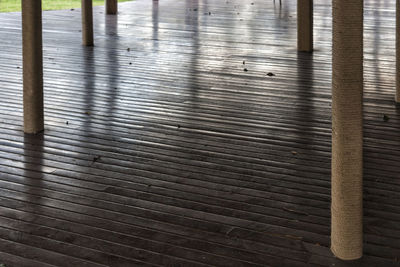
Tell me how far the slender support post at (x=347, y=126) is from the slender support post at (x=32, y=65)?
3.38 m

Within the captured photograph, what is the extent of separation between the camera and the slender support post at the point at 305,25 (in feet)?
31.4

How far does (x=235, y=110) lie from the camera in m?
6.82

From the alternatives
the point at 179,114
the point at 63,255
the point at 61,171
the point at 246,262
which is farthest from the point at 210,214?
the point at 179,114

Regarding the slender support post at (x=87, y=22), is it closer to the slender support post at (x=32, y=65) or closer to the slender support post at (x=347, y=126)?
the slender support post at (x=32, y=65)

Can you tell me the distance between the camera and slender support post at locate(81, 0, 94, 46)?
10461 mm

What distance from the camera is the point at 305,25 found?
9.86m

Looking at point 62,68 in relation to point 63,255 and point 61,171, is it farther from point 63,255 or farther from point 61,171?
point 63,255

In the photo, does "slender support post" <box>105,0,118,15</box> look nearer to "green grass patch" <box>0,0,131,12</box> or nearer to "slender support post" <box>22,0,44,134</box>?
"green grass patch" <box>0,0,131,12</box>

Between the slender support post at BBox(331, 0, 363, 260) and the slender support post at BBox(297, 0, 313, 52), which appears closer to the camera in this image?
the slender support post at BBox(331, 0, 363, 260)

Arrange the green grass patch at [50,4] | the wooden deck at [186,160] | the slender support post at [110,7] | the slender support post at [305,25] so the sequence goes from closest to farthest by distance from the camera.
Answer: the wooden deck at [186,160] → the slender support post at [305,25] → the slender support post at [110,7] → the green grass patch at [50,4]

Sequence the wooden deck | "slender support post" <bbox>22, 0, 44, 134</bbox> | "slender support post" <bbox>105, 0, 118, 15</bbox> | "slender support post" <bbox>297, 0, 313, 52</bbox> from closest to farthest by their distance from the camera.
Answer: the wooden deck
"slender support post" <bbox>22, 0, 44, 134</bbox>
"slender support post" <bbox>297, 0, 313, 52</bbox>
"slender support post" <bbox>105, 0, 118, 15</bbox>

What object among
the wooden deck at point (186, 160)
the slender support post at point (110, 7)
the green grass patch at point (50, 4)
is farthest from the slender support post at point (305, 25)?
the green grass patch at point (50, 4)

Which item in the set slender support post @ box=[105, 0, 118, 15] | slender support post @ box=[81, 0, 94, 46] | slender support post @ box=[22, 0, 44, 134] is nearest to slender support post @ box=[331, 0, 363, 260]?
slender support post @ box=[22, 0, 44, 134]

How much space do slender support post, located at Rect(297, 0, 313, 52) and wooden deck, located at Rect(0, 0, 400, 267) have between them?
176 millimetres
